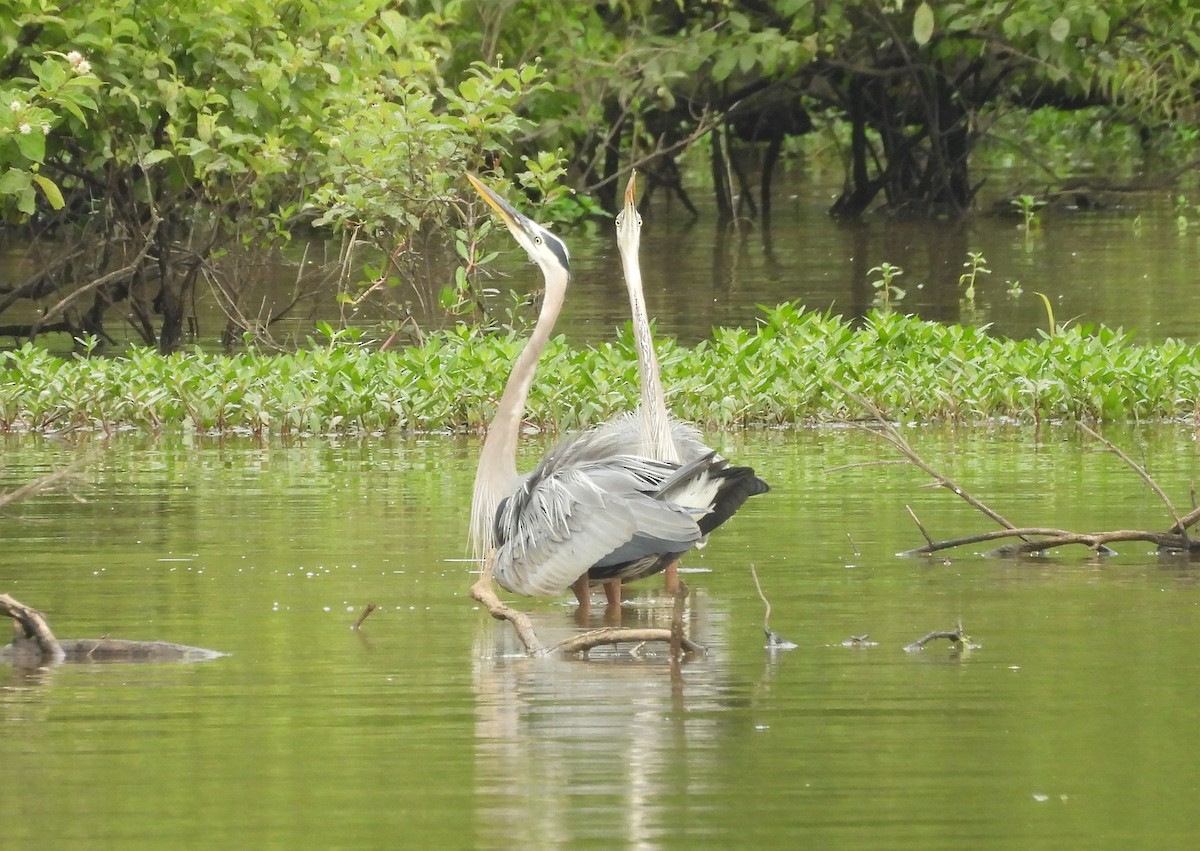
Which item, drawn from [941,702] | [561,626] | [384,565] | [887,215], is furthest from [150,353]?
[887,215]

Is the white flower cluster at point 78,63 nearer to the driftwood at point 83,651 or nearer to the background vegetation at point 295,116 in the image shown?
the background vegetation at point 295,116

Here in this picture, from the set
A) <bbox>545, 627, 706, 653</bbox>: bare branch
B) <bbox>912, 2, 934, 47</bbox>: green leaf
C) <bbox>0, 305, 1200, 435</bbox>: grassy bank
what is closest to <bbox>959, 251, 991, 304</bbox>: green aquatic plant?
<bbox>912, 2, 934, 47</bbox>: green leaf

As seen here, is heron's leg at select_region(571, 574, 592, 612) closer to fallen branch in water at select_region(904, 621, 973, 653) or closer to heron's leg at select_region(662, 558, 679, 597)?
heron's leg at select_region(662, 558, 679, 597)

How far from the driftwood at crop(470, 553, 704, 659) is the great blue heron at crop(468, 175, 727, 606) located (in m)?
0.26

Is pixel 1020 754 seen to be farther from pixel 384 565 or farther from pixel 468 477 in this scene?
pixel 468 477

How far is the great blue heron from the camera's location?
771 centimetres

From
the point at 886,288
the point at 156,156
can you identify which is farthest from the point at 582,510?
the point at 886,288

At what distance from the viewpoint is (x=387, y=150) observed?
15.3 metres

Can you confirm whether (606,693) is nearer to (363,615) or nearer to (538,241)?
(363,615)

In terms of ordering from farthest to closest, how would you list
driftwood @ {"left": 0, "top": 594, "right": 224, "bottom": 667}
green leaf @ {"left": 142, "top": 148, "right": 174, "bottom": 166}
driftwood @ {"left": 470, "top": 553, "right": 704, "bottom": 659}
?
green leaf @ {"left": 142, "top": 148, "right": 174, "bottom": 166}
driftwood @ {"left": 0, "top": 594, "right": 224, "bottom": 667}
driftwood @ {"left": 470, "top": 553, "right": 704, "bottom": 659}

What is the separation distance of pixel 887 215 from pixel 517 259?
720 centimetres

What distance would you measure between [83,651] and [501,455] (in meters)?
1.69

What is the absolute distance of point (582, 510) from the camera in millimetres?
7781

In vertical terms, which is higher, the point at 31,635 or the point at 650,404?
the point at 650,404
